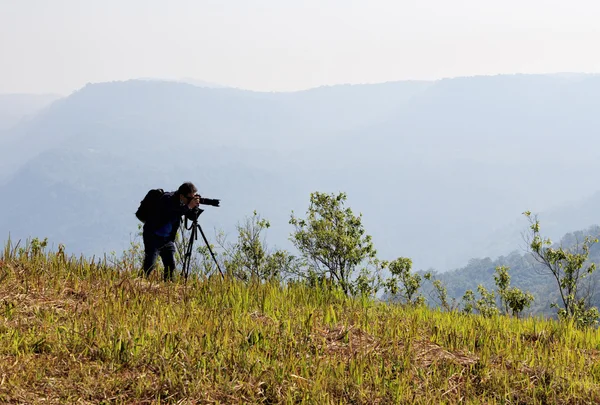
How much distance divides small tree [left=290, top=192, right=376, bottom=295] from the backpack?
1212 inches

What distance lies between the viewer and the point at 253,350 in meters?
5.82

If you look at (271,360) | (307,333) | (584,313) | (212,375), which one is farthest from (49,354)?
(584,313)

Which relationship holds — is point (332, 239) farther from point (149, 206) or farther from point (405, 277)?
point (149, 206)

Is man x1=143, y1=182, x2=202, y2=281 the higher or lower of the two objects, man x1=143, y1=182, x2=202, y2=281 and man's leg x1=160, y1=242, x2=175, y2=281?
the higher

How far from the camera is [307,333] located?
654cm

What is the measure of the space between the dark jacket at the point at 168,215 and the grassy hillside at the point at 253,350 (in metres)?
2.25

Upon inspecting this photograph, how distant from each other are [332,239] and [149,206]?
106ft

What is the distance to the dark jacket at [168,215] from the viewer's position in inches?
410

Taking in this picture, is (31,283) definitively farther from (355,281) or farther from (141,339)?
(355,281)

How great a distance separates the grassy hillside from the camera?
516cm

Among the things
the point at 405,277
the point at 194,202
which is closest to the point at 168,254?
the point at 194,202

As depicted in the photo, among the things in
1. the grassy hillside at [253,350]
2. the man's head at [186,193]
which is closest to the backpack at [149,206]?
the man's head at [186,193]

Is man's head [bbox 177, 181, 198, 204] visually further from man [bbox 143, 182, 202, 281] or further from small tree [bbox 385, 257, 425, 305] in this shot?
small tree [bbox 385, 257, 425, 305]

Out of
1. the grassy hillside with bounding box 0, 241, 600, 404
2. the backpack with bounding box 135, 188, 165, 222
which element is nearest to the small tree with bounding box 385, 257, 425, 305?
the backpack with bounding box 135, 188, 165, 222
